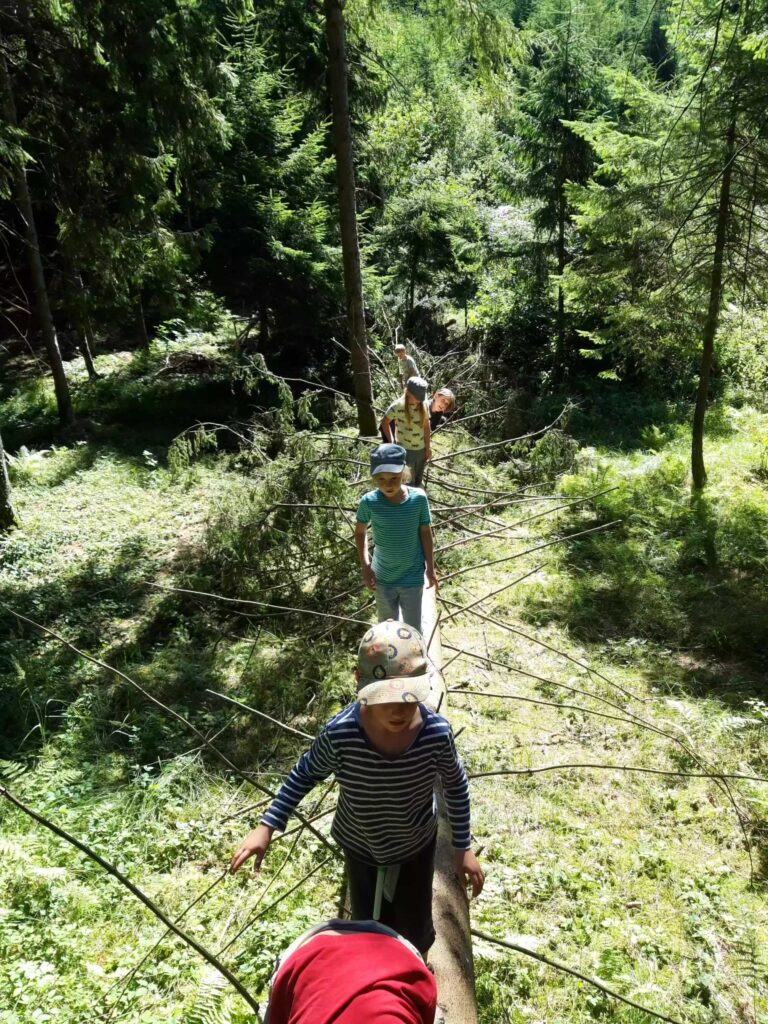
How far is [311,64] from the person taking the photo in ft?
46.6

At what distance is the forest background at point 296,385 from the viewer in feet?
15.8

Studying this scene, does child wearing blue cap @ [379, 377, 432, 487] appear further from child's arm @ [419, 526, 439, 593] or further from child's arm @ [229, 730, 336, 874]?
child's arm @ [229, 730, 336, 874]

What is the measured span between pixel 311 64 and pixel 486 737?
1466 centimetres

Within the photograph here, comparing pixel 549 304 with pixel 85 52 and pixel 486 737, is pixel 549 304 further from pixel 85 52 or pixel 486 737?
pixel 486 737

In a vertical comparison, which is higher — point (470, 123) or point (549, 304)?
point (470, 123)

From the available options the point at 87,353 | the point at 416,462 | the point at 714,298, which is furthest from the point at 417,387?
the point at 87,353

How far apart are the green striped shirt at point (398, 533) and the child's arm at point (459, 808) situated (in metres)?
2.00

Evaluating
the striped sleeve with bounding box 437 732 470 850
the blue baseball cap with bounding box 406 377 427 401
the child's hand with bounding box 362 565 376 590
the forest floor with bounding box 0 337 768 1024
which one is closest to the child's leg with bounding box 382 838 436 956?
the striped sleeve with bounding box 437 732 470 850

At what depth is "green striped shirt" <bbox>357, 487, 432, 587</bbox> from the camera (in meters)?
4.42

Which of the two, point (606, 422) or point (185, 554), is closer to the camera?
point (185, 554)

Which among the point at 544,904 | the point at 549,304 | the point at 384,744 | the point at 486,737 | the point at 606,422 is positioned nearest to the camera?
the point at 384,744

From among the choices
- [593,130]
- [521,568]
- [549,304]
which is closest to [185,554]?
[521,568]

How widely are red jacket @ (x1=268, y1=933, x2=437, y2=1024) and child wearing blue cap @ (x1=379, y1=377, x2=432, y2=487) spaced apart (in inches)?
188

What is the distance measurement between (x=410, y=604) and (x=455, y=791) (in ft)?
7.00
